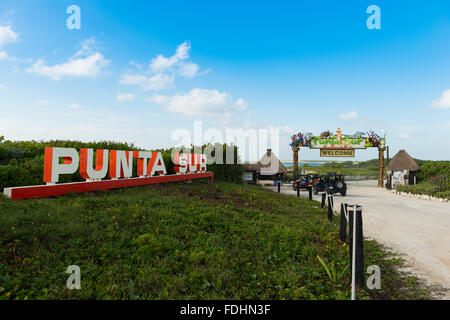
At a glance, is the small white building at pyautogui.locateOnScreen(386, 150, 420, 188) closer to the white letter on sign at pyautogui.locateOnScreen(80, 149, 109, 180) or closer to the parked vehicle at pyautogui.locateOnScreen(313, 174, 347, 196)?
the parked vehicle at pyautogui.locateOnScreen(313, 174, 347, 196)

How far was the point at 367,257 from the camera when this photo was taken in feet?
21.1

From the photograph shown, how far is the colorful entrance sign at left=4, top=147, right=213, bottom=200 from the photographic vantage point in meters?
8.27

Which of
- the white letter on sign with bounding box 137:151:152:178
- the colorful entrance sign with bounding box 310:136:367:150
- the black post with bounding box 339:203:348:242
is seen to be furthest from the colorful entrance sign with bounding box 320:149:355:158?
the black post with bounding box 339:203:348:242

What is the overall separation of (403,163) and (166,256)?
102 ft

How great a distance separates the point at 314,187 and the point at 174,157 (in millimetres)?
10953

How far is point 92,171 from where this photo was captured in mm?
9992

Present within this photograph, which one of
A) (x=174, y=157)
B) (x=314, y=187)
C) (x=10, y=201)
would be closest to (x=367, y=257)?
(x=10, y=201)

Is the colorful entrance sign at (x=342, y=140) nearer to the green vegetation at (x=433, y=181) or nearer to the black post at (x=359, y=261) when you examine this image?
the green vegetation at (x=433, y=181)

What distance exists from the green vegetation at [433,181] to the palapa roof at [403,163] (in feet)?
3.14

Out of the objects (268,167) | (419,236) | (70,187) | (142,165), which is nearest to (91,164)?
(70,187)

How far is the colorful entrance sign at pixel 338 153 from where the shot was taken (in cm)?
2952

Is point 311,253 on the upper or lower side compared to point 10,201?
lower

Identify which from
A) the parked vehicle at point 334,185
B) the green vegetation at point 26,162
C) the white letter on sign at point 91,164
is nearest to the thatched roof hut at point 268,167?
the parked vehicle at point 334,185
